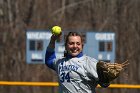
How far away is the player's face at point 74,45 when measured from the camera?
13.1ft

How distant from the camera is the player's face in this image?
400 cm

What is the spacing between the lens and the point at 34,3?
40.9 ft

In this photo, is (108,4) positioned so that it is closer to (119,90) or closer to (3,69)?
(3,69)

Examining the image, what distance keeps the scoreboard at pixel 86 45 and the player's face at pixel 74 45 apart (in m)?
6.50

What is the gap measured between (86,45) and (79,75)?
6.66 meters

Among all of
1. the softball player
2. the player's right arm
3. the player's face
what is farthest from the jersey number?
the player's right arm

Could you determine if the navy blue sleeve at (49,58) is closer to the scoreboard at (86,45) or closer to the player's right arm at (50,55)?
the player's right arm at (50,55)

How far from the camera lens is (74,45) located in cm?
400

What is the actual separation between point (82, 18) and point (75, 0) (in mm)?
532

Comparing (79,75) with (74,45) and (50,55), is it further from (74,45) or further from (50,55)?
(50,55)

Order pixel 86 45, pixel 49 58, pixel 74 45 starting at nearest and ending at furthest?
Answer: pixel 74 45 → pixel 49 58 → pixel 86 45

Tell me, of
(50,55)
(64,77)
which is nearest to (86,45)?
(50,55)

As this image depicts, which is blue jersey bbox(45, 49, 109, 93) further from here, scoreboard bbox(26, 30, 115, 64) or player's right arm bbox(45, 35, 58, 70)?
scoreboard bbox(26, 30, 115, 64)

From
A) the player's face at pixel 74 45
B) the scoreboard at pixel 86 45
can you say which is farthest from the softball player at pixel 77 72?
the scoreboard at pixel 86 45
